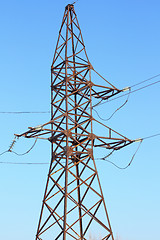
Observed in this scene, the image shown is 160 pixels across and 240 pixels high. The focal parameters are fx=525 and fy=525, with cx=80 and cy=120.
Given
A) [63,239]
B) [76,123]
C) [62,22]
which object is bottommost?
[63,239]

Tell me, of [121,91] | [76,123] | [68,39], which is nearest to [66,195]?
[76,123]

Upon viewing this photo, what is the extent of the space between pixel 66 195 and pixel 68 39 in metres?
10.7

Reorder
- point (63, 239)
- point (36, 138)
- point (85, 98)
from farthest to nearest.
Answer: point (85, 98) < point (36, 138) < point (63, 239)

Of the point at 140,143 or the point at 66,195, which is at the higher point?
the point at 140,143

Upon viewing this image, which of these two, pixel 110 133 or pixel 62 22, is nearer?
pixel 110 133

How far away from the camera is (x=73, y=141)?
33.4m

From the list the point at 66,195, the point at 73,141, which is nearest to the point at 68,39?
the point at 73,141

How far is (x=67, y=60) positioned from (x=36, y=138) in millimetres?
5671

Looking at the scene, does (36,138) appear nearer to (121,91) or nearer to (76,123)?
(76,123)

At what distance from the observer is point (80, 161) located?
3250 centimetres

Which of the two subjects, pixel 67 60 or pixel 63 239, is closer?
pixel 63 239

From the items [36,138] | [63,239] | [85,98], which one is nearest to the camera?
[63,239]

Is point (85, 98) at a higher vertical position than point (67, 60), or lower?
lower

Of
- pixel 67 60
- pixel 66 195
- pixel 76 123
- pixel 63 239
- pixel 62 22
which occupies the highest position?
pixel 62 22
